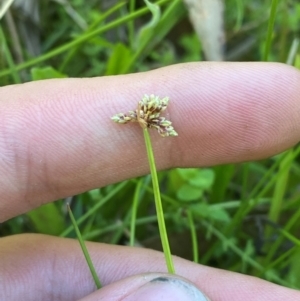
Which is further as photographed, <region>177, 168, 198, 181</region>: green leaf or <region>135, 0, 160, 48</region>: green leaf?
<region>177, 168, 198, 181</region>: green leaf

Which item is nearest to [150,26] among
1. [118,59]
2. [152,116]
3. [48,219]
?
[118,59]

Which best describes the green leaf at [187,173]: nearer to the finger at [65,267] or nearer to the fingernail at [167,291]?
the finger at [65,267]

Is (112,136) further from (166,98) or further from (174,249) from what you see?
(174,249)

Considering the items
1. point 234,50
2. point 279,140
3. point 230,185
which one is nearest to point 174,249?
point 230,185

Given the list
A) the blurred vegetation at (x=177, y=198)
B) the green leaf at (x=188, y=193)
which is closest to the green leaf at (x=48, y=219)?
the blurred vegetation at (x=177, y=198)

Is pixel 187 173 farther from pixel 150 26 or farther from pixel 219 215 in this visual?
pixel 150 26

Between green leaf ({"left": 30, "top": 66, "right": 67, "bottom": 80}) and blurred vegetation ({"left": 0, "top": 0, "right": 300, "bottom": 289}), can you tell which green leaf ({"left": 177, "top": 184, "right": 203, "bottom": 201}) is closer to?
blurred vegetation ({"left": 0, "top": 0, "right": 300, "bottom": 289})

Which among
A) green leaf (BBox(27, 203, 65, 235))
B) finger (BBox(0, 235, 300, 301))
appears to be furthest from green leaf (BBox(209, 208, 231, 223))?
green leaf (BBox(27, 203, 65, 235))
